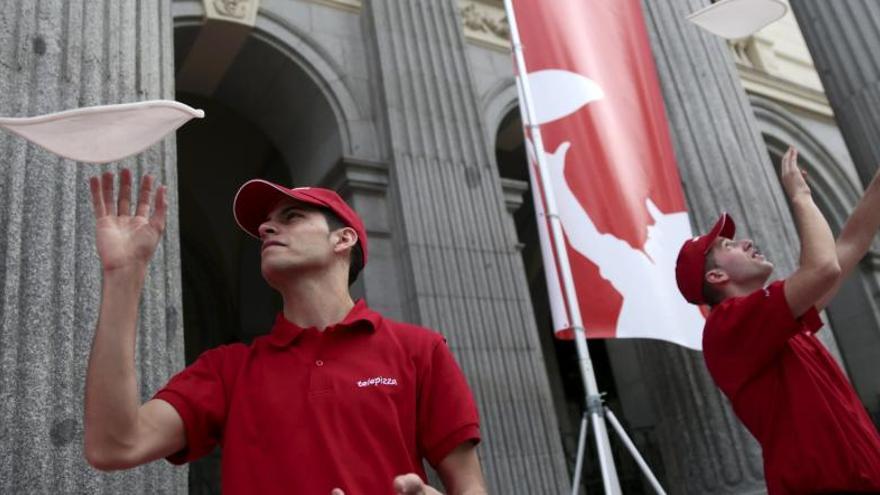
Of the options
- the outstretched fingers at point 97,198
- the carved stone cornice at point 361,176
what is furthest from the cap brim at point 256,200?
the carved stone cornice at point 361,176

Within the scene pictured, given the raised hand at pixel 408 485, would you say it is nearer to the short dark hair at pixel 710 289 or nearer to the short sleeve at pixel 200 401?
the short sleeve at pixel 200 401

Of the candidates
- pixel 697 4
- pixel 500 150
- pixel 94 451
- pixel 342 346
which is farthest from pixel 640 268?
pixel 500 150

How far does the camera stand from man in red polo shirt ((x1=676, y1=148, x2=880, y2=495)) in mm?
2428

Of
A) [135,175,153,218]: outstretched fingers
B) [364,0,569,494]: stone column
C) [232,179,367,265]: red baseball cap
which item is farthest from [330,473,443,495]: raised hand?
[364,0,569,494]: stone column

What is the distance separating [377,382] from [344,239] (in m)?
0.49

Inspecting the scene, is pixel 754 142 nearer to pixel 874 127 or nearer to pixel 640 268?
pixel 874 127

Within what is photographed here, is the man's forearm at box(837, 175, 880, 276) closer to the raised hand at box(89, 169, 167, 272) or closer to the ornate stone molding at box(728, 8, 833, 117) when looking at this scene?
the raised hand at box(89, 169, 167, 272)

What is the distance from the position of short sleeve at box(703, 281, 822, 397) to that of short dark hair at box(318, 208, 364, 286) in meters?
1.20

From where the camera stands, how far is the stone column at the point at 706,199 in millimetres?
6516

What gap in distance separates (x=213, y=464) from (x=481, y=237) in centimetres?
513

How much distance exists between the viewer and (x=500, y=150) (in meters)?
11.4

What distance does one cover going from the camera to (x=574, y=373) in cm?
1440

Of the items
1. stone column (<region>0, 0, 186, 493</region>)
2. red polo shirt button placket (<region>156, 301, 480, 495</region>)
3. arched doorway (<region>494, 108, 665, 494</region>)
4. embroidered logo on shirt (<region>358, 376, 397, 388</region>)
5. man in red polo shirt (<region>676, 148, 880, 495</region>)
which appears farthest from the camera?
arched doorway (<region>494, 108, 665, 494</region>)

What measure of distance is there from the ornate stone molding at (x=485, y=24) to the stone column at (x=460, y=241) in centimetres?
110
